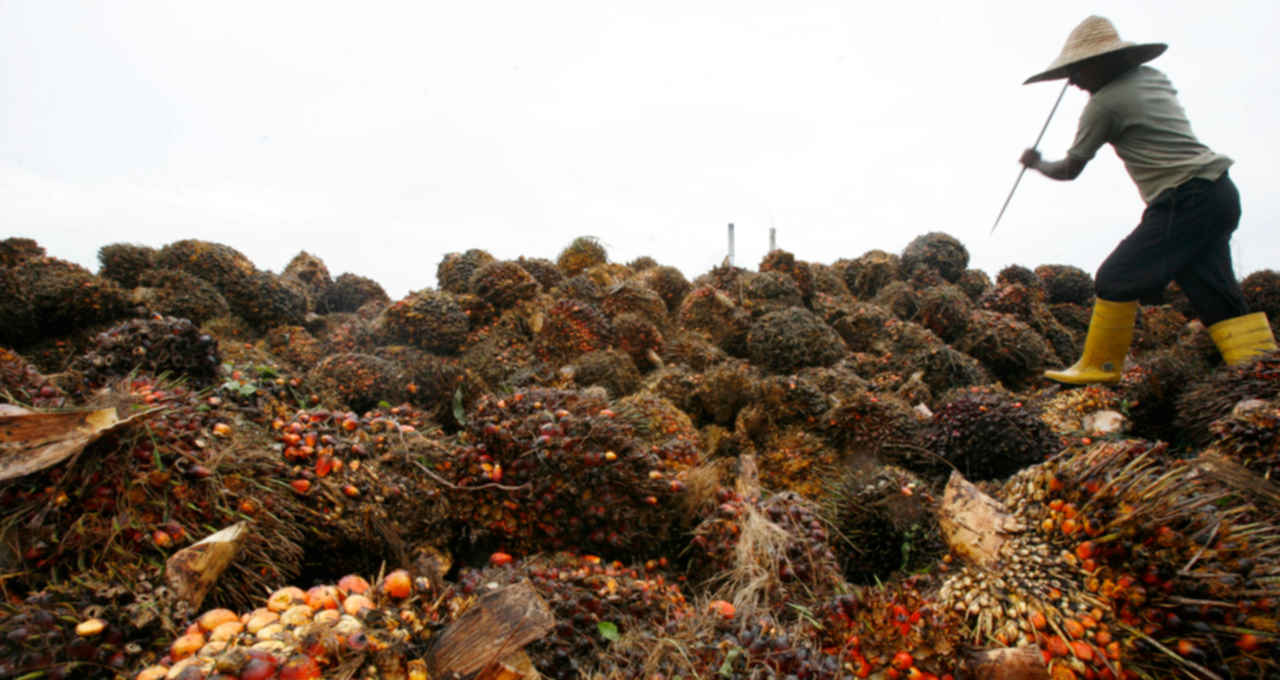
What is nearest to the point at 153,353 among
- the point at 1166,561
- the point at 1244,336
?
the point at 1166,561

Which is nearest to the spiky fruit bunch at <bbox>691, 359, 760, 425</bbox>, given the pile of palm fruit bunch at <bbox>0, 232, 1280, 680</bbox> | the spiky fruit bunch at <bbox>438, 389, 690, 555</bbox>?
the pile of palm fruit bunch at <bbox>0, 232, 1280, 680</bbox>

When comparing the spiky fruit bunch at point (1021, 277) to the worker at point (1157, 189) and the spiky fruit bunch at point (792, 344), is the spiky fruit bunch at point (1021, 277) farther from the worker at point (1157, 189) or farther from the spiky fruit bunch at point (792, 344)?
the worker at point (1157, 189)

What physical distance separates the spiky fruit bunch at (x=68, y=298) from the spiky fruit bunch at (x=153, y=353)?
2.45 metres

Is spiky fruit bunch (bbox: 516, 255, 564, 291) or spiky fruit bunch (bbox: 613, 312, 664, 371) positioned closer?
spiky fruit bunch (bbox: 613, 312, 664, 371)

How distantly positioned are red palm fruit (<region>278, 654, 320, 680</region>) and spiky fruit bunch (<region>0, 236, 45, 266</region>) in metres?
6.87

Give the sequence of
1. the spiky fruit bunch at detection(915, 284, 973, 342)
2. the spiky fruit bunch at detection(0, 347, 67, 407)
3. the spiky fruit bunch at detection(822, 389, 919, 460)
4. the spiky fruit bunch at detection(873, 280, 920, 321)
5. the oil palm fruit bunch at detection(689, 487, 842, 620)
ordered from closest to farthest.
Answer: the spiky fruit bunch at detection(0, 347, 67, 407) < the oil palm fruit bunch at detection(689, 487, 842, 620) < the spiky fruit bunch at detection(822, 389, 919, 460) < the spiky fruit bunch at detection(915, 284, 973, 342) < the spiky fruit bunch at detection(873, 280, 920, 321)

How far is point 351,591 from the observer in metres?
1.78

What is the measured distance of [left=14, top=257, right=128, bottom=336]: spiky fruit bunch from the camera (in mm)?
4980

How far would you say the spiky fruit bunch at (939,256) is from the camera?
31.3 ft

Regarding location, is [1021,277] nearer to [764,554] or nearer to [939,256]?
[939,256]

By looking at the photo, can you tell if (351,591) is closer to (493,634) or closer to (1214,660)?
(493,634)

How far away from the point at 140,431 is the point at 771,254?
7727 mm

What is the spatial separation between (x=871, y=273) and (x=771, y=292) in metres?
2.79

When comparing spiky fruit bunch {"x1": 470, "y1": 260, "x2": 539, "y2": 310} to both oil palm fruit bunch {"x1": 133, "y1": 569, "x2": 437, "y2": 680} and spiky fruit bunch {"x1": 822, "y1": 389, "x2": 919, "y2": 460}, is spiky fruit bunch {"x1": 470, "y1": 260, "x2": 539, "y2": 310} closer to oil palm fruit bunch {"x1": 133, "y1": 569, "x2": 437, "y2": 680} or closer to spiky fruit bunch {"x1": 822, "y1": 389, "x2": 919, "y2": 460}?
spiky fruit bunch {"x1": 822, "y1": 389, "x2": 919, "y2": 460}
